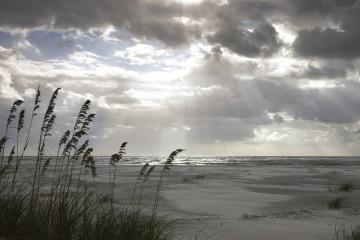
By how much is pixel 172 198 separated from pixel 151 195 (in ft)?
3.59

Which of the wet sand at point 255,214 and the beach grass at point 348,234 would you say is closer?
the beach grass at point 348,234

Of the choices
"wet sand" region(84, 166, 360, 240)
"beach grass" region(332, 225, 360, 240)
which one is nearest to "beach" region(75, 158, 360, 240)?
"wet sand" region(84, 166, 360, 240)

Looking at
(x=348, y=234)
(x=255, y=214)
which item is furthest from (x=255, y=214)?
(x=348, y=234)

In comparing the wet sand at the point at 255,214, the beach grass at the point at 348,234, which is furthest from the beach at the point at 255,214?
the beach grass at the point at 348,234

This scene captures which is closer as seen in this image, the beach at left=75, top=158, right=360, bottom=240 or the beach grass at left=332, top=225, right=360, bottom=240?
the beach grass at left=332, top=225, right=360, bottom=240

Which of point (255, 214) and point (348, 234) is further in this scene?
point (255, 214)

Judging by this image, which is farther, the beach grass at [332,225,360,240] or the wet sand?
the wet sand

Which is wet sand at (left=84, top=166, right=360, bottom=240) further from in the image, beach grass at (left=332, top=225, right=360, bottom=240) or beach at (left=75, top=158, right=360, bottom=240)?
beach grass at (left=332, top=225, right=360, bottom=240)

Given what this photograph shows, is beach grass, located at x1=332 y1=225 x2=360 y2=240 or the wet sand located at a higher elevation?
beach grass, located at x1=332 y1=225 x2=360 y2=240

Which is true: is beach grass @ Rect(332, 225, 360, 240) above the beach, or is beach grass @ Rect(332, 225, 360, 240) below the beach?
above

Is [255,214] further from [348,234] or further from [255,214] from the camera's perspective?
[348,234]

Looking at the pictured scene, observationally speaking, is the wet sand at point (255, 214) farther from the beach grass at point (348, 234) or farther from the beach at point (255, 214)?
the beach grass at point (348, 234)

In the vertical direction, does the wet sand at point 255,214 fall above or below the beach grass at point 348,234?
below

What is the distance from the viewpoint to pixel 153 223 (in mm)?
5910
